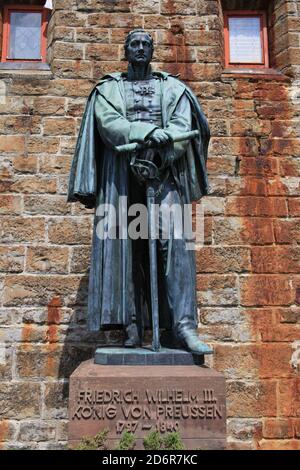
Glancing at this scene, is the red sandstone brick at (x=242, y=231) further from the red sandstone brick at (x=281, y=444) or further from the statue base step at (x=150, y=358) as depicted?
the statue base step at (x=150, y=358)

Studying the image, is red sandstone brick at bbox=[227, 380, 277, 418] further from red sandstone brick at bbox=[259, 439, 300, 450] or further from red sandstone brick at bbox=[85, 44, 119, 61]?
red sandstone brick at bbox=[85, 44, 119, 61]

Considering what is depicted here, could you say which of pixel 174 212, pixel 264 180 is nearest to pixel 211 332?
pixel 264 180

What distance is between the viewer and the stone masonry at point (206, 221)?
471cm

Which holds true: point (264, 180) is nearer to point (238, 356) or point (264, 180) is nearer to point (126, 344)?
point (238, 356)

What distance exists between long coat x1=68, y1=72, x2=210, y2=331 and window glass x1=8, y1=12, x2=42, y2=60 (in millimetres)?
2773

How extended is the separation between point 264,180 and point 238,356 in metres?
1.77

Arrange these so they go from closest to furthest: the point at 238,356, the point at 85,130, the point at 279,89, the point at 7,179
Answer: the point at 85,130, the point at 238,356, the point at 7,179, the point at 279,89

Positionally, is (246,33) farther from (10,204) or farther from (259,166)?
(10,204)

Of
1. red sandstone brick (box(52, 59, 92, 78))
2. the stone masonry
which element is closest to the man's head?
the stone masonry

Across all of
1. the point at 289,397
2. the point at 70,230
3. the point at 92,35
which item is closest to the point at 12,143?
the point at 70,230

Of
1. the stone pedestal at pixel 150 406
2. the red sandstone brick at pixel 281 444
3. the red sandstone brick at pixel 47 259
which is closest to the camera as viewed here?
the stone pedestal at pixel 150 406

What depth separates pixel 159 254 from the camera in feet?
10.6

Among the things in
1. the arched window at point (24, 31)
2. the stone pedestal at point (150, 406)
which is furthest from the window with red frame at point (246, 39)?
the stone pedestal at point (150, 406)

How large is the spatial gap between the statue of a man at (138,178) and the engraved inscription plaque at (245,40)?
282 cm
